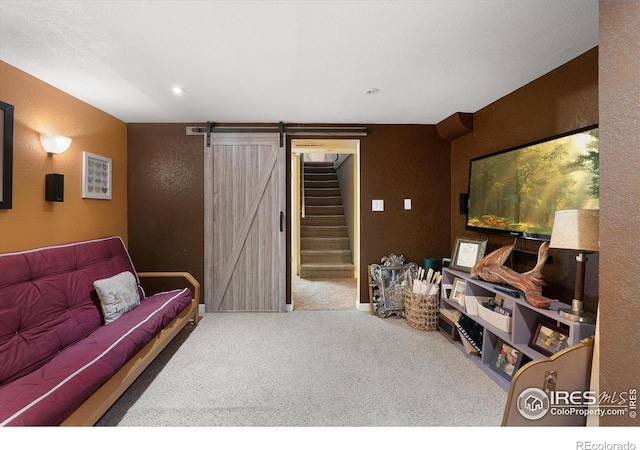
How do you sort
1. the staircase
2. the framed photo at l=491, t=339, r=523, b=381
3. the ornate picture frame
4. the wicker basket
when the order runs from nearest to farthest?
the framed photo at l=491, t=339, r=523, b=381 → the wicker basket → the ornate picture frame → the staircase

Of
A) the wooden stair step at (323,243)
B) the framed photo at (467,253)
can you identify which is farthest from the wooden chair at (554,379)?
the wooden stair step at (323,243)

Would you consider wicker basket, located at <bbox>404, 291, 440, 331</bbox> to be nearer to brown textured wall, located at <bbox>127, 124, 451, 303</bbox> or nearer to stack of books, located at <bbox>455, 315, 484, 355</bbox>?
stack of books, located at <bbox>455, 315, 484, 355</bbox>

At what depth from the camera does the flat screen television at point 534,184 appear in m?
1.79

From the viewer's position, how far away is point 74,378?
4.69ft

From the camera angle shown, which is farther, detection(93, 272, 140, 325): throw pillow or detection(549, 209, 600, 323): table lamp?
detection(93, 272, 140, 325): throw pillow

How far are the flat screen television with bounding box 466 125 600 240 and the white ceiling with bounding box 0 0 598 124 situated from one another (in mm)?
585

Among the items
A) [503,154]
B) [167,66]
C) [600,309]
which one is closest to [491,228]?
[503,154]

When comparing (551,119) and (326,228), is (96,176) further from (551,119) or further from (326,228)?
(551,119)

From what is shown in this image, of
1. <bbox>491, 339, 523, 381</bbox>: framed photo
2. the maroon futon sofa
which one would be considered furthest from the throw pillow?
<bbox>491, 339, 523, 381</bbox>: framed photo

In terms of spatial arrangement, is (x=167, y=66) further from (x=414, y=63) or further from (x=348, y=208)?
(x=348, y=208)

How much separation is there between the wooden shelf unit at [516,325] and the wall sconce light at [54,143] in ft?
11.8

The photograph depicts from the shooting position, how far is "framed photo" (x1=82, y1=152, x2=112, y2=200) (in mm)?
2695

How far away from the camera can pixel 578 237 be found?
151 cm
